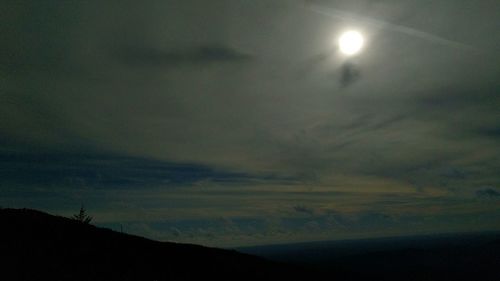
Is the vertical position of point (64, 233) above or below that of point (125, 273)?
above

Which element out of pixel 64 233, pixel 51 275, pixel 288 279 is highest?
pixel 64 233

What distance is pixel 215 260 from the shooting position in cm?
5572

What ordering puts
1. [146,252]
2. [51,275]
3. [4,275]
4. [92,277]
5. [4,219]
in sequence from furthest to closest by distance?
[146,252] < [4,219] < [92,277] < [51,275] < [4,275]

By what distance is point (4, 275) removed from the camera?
25.8 meters

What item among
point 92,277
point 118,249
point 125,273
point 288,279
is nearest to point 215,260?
point 288,279

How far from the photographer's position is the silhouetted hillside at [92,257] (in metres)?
29.5

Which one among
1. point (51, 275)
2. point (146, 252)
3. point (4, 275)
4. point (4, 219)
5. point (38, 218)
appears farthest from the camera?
point (146, 252)

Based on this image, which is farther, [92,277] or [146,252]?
[146,252]

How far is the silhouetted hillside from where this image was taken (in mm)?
29531

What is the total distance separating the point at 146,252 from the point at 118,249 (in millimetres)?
4951

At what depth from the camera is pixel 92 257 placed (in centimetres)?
3647

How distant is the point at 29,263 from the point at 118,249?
15.0 m

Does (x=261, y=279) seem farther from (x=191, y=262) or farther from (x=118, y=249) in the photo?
(x=118, y=249)

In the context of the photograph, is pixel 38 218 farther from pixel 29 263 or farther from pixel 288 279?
pixel 288 279
